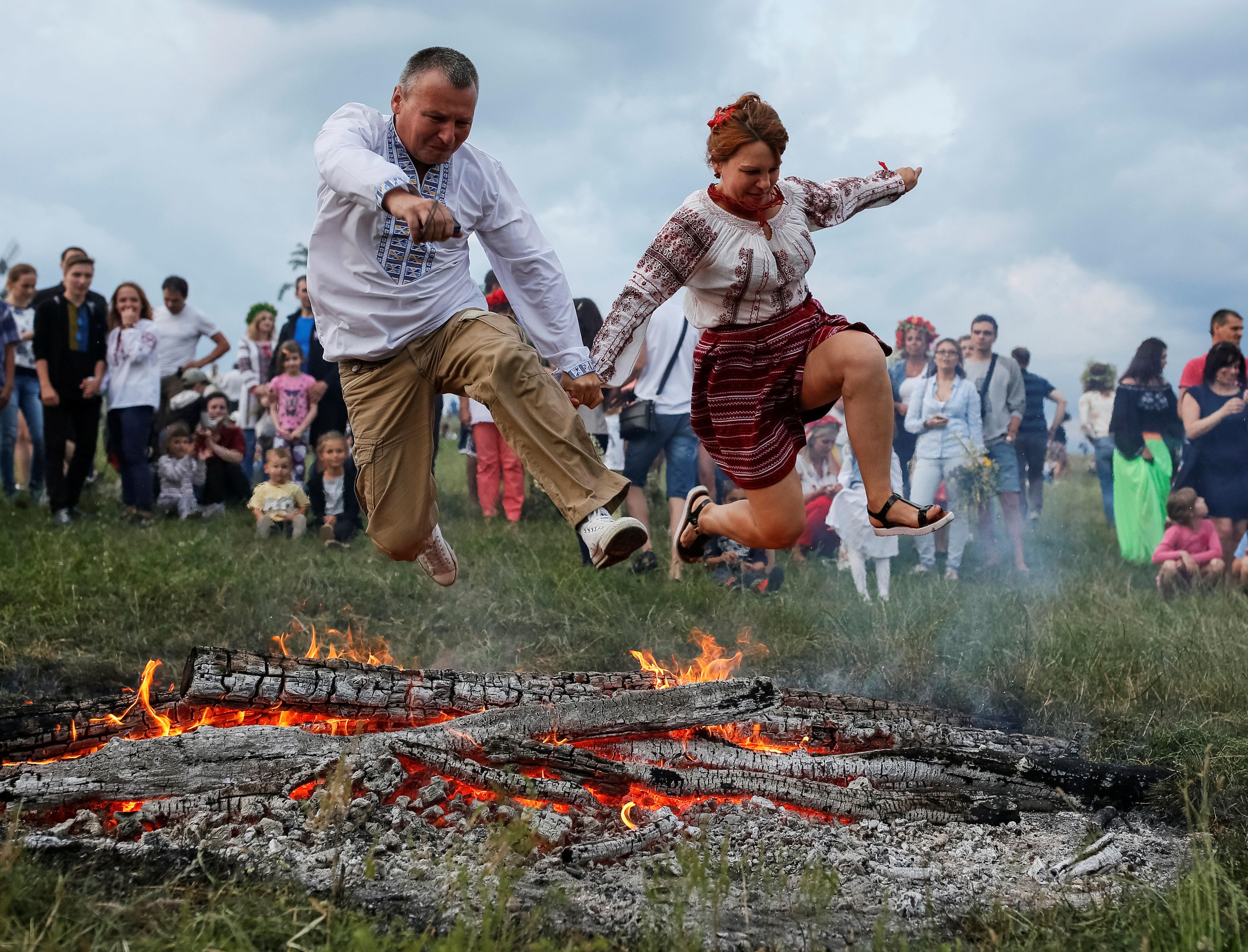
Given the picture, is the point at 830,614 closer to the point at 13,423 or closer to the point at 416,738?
the point at 416,738

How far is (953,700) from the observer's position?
5.51 metres

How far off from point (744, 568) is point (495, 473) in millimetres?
2956

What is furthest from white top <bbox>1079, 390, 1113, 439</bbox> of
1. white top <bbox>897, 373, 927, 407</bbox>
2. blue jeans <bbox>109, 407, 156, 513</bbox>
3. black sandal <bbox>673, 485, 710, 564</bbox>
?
blue jeans <bbox>109, 407, 156, 513</bbox>

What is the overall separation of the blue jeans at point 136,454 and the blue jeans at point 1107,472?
976 cm

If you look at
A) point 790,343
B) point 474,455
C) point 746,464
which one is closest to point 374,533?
point 746,464

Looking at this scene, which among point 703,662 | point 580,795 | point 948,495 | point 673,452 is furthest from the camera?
point 948,495

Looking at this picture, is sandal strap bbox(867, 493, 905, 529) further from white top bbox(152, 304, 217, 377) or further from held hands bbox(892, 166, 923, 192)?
white top bbox(152, 304, 217, 377)

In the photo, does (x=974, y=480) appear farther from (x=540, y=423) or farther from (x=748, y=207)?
(x=540, y=423)

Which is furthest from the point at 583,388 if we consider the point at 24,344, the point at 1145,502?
the point at 24,344

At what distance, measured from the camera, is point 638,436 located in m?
8.45

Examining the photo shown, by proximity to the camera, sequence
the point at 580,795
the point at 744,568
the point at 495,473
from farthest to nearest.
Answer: the point at 495,473 < the point at 744,568 < the point at 580,795

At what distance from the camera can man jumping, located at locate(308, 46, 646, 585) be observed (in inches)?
164

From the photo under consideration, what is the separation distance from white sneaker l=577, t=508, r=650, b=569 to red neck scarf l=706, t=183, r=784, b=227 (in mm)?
1493

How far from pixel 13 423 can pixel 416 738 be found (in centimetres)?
833
